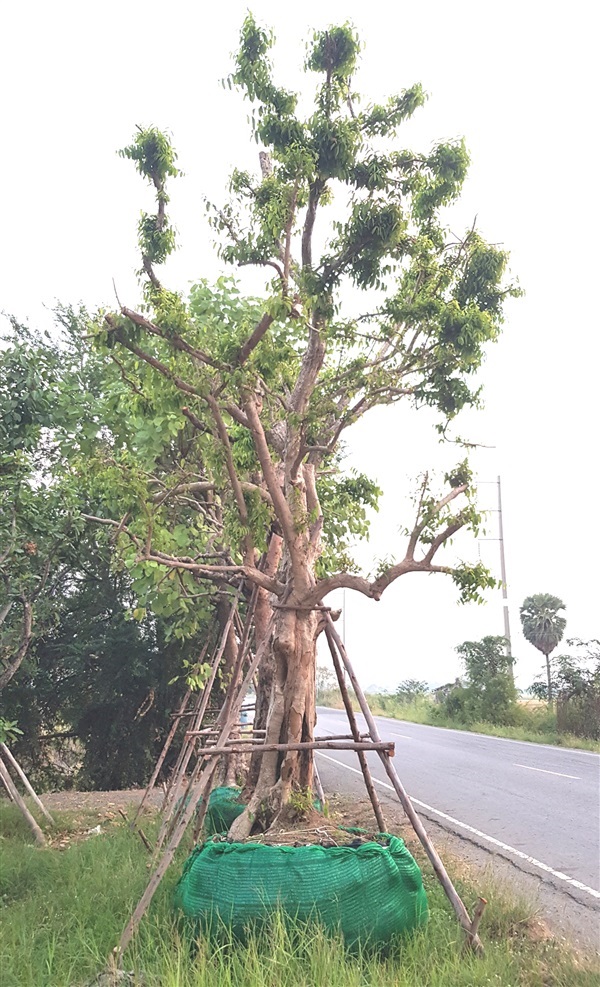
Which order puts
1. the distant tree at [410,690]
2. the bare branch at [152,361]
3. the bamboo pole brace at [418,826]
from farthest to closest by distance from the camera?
the distant tree at [410,690], the bare branch at [152,361], the bamboo pole brace at [418,826]

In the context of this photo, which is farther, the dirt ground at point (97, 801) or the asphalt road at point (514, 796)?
the dirt ground at point (97, 801)

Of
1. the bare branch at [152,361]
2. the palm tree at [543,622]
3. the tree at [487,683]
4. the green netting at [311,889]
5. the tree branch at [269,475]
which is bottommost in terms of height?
the green netting at [311,889]

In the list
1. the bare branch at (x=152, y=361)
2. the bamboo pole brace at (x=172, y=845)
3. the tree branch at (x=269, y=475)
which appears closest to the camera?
the bamboo pole brace at (x=172, y=845)

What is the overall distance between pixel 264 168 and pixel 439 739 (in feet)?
59.7

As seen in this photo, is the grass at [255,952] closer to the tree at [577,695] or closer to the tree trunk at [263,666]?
the tree trunk at [263,666]

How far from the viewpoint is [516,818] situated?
9.76 m

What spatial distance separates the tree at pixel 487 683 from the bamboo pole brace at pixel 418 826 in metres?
21.0

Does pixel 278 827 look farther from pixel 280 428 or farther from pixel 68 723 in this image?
pixel 68 723

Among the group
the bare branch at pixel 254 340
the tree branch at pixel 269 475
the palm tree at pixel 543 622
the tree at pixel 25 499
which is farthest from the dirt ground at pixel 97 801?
the palm tree at pixel 543 622

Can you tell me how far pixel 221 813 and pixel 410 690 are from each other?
3625cm

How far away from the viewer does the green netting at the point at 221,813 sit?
731 cm

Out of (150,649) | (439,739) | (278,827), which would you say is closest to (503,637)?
(439,739)

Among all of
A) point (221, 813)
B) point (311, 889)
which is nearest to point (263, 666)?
point (221, 813)

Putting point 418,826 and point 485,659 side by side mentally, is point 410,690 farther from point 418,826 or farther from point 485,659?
point 418,826
